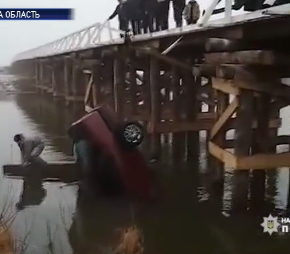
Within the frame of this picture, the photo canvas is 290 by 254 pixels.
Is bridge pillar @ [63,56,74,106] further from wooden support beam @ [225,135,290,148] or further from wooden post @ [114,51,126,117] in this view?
wooden support beam @ [225,135,290,148]

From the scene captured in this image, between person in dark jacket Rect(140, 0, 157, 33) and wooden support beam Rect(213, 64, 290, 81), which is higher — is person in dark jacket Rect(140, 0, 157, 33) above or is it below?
above

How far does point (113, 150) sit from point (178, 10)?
474mm

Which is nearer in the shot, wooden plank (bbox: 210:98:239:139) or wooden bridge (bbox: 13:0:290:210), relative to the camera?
wooden bridge (bbox: 13:0:290:210)

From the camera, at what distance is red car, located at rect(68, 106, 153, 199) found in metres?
1.70

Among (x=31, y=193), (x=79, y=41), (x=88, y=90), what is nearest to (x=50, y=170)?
(x=31, y=193)

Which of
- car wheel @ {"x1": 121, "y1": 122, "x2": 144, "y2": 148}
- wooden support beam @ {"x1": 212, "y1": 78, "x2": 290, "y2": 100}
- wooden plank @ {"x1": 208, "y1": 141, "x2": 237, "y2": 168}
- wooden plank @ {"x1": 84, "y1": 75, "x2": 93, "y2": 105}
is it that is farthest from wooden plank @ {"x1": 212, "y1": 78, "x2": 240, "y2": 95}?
wooden plank @ {"x1": 84, "y1": 75, "x2": 93, "y2": 105}

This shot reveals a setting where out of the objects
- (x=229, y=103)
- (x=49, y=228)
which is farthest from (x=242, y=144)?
(x=49, y=228)

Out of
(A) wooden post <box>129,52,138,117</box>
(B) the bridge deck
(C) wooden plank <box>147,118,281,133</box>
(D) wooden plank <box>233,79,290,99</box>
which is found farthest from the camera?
(C) wooden plank <box>147,118,281,133</box>

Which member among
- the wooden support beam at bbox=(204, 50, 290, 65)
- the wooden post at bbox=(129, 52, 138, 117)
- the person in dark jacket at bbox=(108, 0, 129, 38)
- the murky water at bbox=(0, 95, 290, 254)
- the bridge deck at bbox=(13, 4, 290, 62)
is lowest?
the murky water at bbox=(0, 95, 290, 254)

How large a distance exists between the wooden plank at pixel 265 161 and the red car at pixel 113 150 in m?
0.27

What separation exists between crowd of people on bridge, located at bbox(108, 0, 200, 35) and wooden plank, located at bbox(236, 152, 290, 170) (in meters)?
0.40

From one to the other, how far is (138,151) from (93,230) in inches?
11.0

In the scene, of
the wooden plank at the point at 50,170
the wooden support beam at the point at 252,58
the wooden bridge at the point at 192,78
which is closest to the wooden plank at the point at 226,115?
the wooden bridge at the point at 192,78

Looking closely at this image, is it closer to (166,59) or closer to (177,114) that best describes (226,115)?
(166,59)
